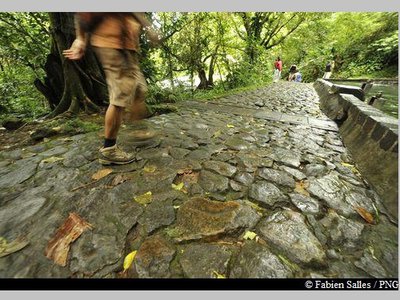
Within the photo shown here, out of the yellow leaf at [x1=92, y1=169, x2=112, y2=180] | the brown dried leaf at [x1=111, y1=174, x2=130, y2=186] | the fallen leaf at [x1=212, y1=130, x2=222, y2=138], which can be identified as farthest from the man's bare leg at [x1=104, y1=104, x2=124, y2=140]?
the fallen leaf at [x1=212, y1=130, x2=222, y2=138]

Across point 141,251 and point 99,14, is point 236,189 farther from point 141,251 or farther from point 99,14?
point 99,14

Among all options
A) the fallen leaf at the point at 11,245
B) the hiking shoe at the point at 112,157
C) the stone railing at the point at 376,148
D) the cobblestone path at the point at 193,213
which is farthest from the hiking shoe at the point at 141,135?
the stone railing at the point at 376,148

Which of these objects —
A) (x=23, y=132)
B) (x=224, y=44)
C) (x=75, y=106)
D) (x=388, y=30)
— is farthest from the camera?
(x=388, y=30)

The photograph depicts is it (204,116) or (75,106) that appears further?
(204,116)

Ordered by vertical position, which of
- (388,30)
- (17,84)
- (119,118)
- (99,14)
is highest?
(388,30)

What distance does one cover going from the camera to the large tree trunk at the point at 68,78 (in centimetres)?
413

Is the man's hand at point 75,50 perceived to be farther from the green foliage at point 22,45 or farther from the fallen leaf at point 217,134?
the green foliage at point 22,45

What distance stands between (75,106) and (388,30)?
2140 cm

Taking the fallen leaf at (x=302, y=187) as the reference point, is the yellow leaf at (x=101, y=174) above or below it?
below

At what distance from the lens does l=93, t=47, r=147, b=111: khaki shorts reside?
216cm

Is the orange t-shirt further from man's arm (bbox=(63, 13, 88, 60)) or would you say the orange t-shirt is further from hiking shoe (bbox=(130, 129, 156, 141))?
hiking shoe (bbox=(130, 129, 156, 141))

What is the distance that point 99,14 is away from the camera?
209 cm

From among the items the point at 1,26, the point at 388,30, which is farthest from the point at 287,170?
the point at 388,30

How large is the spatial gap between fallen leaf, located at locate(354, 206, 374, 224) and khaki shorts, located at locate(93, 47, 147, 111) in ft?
7.73
